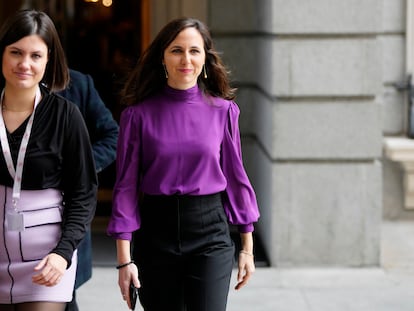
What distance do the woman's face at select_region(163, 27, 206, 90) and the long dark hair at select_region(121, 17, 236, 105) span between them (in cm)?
3

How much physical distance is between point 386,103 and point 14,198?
639 cm

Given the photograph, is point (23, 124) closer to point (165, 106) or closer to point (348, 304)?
point (165, 106)

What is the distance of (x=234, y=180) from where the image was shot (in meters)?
4.35

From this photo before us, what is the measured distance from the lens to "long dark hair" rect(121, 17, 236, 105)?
168 inches

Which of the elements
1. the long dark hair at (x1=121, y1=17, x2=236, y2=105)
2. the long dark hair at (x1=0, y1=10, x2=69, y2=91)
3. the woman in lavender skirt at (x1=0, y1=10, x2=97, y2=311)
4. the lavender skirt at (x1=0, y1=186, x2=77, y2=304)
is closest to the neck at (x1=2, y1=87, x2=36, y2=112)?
the woman in lavender skirt at (x1=0, y1=10, x2=97, y2=311)

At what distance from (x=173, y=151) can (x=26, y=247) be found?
0.70 m

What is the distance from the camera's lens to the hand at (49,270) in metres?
3.87

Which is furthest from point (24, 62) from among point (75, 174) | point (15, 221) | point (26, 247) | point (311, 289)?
point (311, 289)

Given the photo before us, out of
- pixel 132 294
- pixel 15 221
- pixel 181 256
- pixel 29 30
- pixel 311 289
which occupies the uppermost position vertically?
pixel 29 30

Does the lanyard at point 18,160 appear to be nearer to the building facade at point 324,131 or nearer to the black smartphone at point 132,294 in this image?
the black smartphone at point 132,294

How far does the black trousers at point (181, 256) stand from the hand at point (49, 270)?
423 millimetres

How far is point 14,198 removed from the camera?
3957 mm

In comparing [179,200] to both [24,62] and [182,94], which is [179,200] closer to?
[182,94]

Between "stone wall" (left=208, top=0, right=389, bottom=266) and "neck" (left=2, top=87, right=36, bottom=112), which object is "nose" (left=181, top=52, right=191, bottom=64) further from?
"stone wall" (left=208, top=0, right=389, bottom=266)
